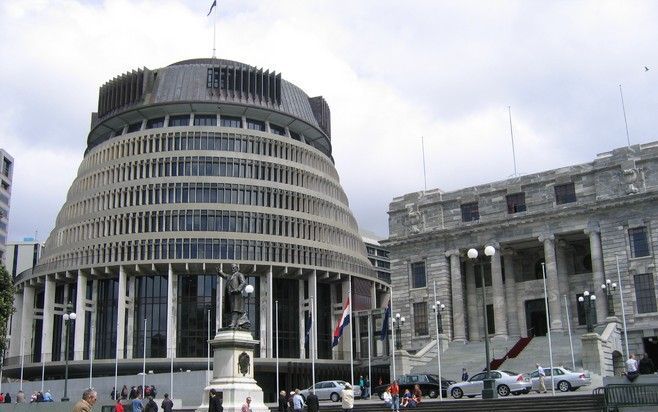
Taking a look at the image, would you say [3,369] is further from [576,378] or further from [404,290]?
[576,378]

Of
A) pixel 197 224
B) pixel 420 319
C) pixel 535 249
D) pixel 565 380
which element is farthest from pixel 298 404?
pixel 197 224

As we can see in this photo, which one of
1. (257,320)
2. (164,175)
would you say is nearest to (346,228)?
(257,320)

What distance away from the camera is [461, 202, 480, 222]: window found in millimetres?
72744

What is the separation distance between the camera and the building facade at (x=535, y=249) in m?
63.1

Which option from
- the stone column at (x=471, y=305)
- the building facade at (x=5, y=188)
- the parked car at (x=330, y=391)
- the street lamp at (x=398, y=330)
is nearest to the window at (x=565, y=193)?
the stone column at (x=471, y=305)

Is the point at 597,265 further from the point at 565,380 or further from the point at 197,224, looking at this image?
the point at 197,224

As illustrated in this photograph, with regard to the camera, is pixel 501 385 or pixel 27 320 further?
pixel 27 320

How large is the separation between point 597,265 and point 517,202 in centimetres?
939

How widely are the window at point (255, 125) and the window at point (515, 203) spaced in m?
35.3

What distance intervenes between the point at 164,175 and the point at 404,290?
31860 millimetres

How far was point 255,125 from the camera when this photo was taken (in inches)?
3745

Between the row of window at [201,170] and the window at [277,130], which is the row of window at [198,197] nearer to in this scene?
the row of window at [201,170]

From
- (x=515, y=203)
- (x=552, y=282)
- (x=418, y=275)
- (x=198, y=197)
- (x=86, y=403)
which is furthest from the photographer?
(x=198, y=197)

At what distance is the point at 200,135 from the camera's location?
297 ft
